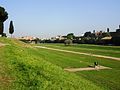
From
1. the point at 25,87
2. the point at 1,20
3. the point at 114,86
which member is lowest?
the point at 114,86

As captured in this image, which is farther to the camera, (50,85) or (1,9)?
(1,9)

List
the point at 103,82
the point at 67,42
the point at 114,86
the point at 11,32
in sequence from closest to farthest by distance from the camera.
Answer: the point at 114,86
the point at 103,82
the point at 11,32
the point at 67,42

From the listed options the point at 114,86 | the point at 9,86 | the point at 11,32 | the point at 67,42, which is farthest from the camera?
the point at 67,42

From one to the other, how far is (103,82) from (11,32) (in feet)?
259

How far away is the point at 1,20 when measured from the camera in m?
75.6

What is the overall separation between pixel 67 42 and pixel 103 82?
3967 inches

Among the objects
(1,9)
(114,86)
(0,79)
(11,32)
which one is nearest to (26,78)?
(0,79)

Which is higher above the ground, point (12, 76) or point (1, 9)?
point (1, 9)

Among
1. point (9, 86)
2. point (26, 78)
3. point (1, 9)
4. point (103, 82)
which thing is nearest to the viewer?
point (9, 86)

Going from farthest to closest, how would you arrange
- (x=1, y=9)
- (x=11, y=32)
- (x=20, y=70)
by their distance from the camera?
(x=11, y=32)
(x=1, y=9)
(x=20, y=70)

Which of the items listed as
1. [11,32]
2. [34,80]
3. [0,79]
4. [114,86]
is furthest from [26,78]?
Answer: [11,32]

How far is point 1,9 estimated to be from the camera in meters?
74.6

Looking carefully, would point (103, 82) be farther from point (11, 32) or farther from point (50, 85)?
point (11, 32)

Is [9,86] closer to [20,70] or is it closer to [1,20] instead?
[20,70]
